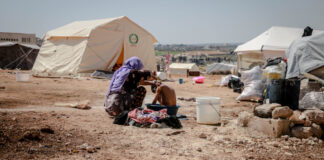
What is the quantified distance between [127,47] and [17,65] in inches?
318

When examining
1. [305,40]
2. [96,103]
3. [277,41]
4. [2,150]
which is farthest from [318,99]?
[277,41]

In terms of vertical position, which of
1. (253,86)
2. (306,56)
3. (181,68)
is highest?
(306,56)

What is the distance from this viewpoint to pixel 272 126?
4.43 meters

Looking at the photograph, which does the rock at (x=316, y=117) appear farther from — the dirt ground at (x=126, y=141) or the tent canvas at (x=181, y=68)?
the tent canvas at (x=181, y=68)

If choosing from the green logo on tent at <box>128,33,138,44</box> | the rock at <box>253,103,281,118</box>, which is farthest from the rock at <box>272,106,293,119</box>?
the green logo on tent at <box>128,33,138,44</box>

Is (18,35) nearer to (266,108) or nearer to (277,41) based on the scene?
(277,41)

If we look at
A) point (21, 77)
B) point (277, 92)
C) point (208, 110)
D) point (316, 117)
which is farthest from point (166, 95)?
point (21, 77)

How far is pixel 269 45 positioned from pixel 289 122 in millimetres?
9437

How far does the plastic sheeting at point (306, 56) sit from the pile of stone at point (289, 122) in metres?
1.99

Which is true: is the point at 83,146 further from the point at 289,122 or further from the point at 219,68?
the point at 219,68

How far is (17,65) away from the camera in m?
19.8

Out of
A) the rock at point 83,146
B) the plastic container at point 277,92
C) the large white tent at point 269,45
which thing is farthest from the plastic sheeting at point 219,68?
the rock at point 83,146

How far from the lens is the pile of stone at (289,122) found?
439 centimetres

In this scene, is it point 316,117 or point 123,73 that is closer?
point 316,117
